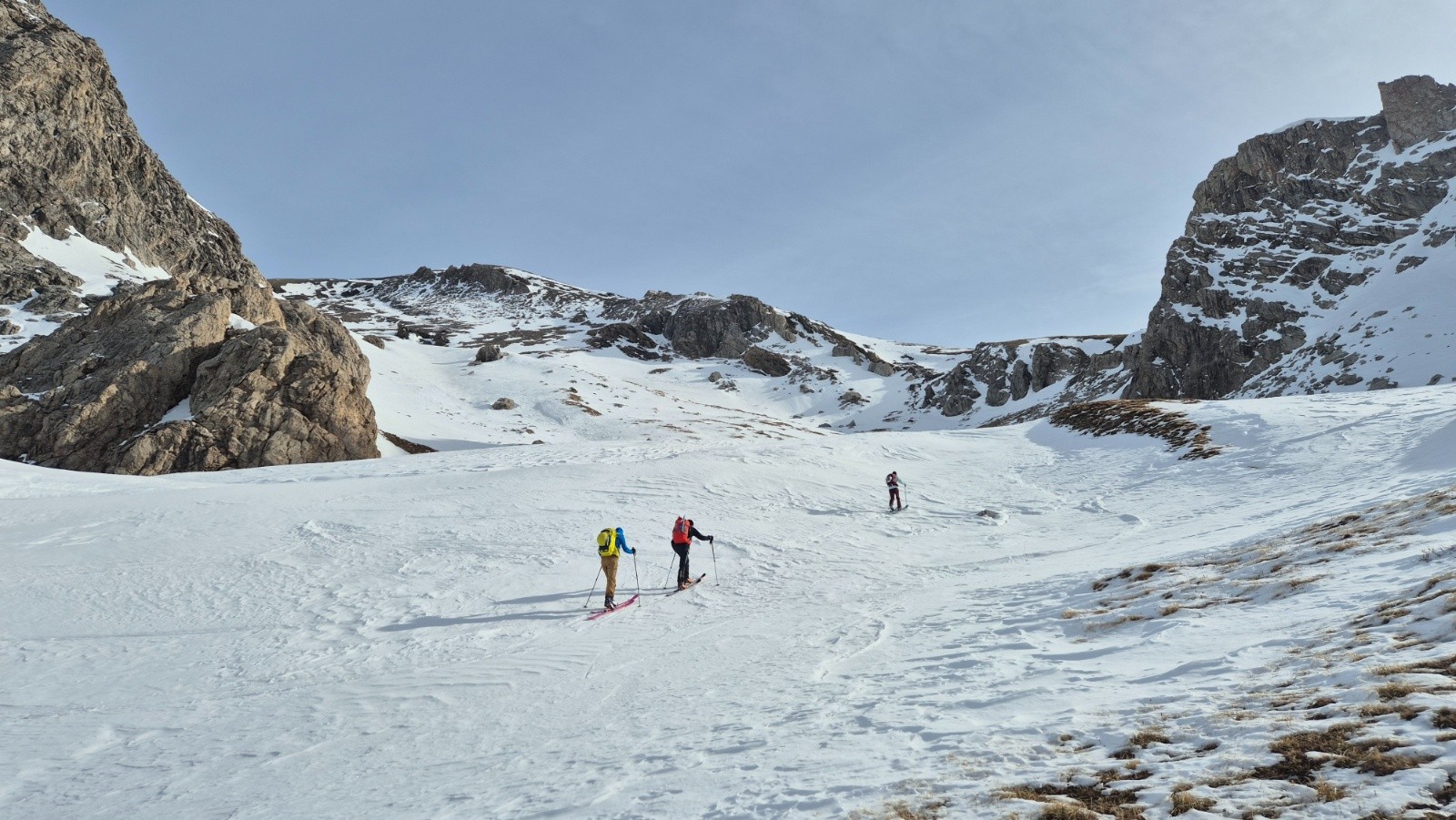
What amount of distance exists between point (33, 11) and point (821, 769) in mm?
110488

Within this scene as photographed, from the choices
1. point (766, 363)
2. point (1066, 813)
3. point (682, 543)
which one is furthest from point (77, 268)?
point (766, 363)

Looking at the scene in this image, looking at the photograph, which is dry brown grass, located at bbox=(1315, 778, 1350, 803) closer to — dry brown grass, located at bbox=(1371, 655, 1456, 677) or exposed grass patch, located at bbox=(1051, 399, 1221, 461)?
dry brown grass, located at bbox=(1371, 655, 1456, 677)

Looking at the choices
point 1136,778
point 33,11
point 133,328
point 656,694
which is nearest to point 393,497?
point 656,694

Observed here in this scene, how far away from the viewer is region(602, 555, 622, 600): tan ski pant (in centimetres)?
1266

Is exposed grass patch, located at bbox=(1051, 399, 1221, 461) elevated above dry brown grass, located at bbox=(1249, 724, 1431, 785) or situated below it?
above

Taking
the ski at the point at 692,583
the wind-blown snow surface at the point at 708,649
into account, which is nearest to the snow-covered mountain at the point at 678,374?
the wind-blown snow surface at the point at 708,649

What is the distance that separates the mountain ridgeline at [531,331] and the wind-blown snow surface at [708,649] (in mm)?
18708

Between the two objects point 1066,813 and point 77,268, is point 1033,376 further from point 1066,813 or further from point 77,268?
point 1066,813

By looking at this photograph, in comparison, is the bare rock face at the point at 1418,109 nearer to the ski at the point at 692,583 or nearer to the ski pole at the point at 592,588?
the ski at the point at 692,583

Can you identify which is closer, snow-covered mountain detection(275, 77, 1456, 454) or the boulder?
snow-covered mountain detection(275, 77, 1456, 454)

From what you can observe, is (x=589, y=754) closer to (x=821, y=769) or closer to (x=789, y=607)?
(x=821, y=769)

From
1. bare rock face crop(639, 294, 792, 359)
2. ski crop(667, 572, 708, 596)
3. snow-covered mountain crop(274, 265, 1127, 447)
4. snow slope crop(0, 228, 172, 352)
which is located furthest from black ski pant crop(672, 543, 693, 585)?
bare rock face crop(639, 294, 792, 359)

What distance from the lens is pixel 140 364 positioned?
3703 centimetres

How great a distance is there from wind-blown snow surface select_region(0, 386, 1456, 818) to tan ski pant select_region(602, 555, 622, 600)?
63cm
